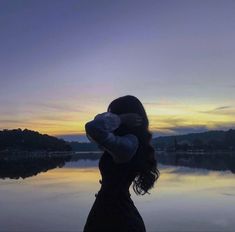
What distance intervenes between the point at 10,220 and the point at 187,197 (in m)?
7.44


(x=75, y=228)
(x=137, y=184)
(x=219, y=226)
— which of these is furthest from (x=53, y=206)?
(x=137, y=184)

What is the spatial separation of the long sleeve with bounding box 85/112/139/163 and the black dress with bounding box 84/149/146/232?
0.30ft

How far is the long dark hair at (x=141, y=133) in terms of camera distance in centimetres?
271

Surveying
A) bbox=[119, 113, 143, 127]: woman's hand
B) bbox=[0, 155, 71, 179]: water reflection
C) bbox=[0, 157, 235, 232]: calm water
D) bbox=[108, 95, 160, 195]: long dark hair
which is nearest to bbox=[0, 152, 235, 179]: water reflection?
bbox=[0, 155, 71, 179]: water reflection

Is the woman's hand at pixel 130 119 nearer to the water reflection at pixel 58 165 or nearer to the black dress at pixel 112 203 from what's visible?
the black dress at pixel 112 203

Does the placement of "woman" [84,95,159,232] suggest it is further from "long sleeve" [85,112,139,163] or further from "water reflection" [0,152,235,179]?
"water reflection" [0,152,235,179]

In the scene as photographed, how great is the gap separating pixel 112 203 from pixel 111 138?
1.35 feet

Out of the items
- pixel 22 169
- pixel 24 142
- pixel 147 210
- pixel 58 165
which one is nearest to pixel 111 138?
pixel 147 210

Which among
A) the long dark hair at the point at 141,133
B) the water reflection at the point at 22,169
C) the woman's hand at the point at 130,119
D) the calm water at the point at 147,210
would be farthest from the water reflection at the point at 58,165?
the woman's hand at the point at 130,119

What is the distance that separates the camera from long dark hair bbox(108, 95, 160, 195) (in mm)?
2708

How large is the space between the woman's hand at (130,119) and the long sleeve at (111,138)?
0.06 metres

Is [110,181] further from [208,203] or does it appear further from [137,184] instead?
[208,203]

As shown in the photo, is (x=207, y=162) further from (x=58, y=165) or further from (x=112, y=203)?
(x=112, y=203)

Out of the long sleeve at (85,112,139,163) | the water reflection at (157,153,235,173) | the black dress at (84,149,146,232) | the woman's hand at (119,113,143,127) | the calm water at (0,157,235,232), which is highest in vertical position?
the woman's hand at (119,113,143,127)
